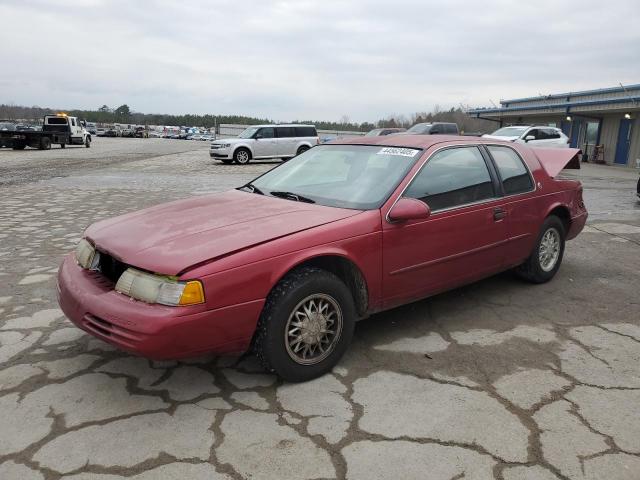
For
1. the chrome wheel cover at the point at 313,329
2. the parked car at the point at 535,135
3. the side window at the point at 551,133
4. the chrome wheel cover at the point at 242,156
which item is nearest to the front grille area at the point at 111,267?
the chrome wheel cover at the point at 313,329

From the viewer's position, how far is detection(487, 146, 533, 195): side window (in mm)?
4312

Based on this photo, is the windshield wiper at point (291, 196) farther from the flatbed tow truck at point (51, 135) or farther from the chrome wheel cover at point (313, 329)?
the flatbed tow truck at point (51, 135)

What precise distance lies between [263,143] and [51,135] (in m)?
14.6

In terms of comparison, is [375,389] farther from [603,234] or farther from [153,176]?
[153,176]

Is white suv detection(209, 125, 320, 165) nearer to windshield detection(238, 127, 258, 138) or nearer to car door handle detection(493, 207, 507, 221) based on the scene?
windshield detection(238, 127, 258, 138)

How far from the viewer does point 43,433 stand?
2.50 meters

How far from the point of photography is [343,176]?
152 inches

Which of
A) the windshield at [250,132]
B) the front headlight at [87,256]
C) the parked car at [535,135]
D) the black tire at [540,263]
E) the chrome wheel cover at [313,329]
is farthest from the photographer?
the windshield at [250,132]

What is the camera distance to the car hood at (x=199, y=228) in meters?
2.73

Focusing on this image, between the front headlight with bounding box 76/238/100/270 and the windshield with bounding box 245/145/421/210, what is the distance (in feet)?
4.30

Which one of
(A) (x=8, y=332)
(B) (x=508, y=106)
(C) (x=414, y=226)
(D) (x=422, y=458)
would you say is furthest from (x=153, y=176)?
(B) (x=508, y=106)

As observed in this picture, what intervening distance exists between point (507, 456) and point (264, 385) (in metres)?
A: 1.36

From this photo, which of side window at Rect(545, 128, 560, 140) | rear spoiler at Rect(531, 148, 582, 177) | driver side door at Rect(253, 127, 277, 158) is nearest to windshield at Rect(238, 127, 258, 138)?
driver side door at Rect(253, 127, 277, 158)

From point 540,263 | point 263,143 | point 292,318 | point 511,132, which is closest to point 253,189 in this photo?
point 292,318
